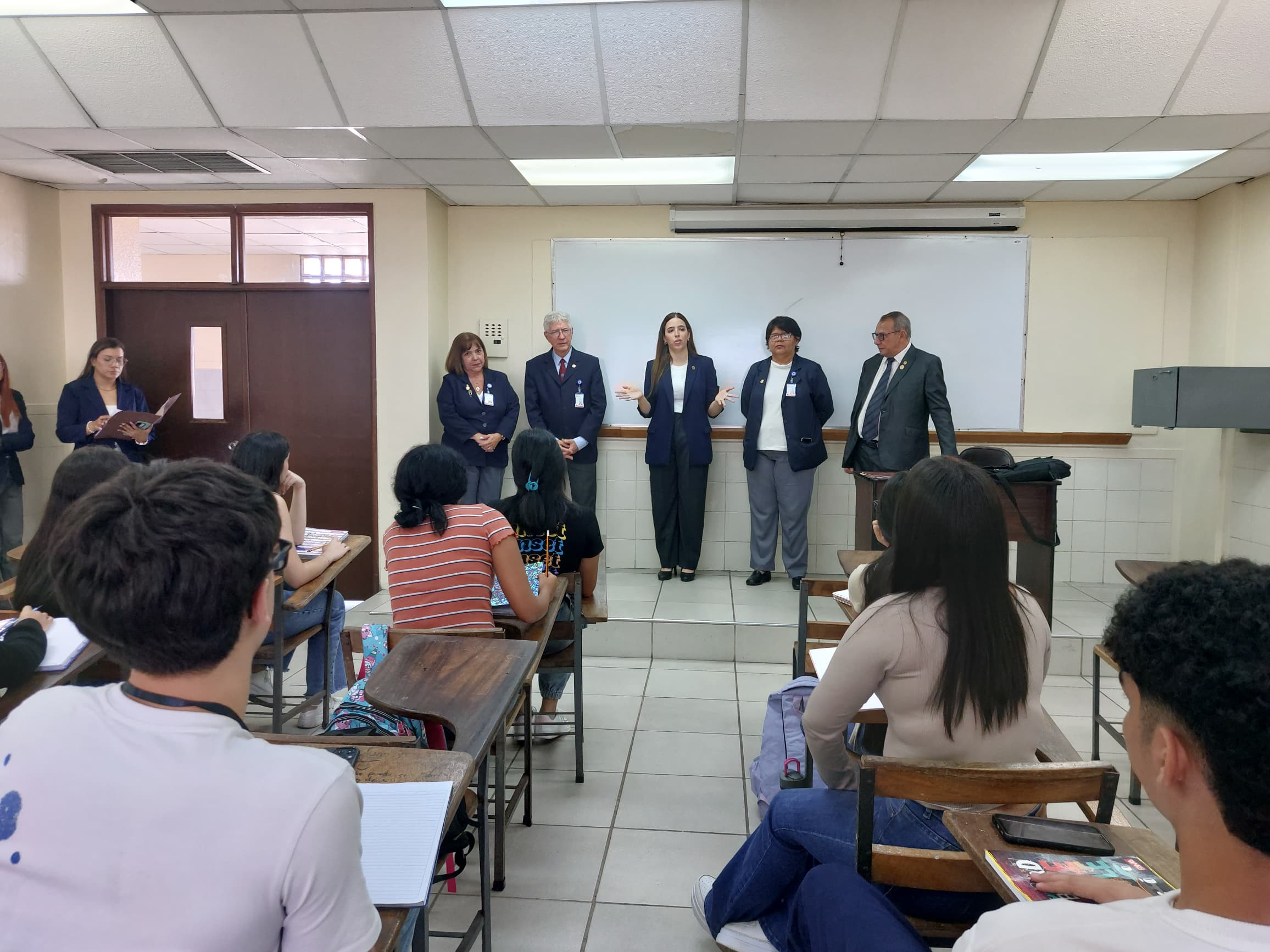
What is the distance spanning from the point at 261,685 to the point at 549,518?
1.56 meters

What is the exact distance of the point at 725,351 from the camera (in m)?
5.42

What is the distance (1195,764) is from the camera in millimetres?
716

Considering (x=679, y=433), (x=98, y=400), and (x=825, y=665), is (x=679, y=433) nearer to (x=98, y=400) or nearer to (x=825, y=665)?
(x=825, y=665)

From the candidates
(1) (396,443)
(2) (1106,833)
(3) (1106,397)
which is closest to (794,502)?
(3) (1106,397)

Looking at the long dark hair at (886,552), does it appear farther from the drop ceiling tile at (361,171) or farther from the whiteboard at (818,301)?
the drop ceiling tile at (361,171)

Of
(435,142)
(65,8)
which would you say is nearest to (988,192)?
(435,142)

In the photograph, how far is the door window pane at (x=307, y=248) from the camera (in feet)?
16.7

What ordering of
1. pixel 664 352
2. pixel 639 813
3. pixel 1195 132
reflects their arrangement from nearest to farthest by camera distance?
pixel 639 813, pixel 1195 132, pixel 664 352

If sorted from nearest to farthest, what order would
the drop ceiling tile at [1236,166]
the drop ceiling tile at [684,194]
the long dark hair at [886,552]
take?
the long dark hair at [886,552], the drop ceiling tile at [1236,166], the drop ceiling tile at [684,194]

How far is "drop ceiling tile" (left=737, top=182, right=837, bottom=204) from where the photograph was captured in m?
4.79

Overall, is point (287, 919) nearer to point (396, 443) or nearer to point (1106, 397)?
point (396, 443)

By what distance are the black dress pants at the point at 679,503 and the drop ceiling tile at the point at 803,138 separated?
1721 mm

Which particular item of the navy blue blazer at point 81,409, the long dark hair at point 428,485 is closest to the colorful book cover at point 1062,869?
the long dark hair at point 428,485

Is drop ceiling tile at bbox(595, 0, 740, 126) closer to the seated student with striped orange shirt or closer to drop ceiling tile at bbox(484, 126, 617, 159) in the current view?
drop ceiling tile at bbox(484, 126, 617, 159)
